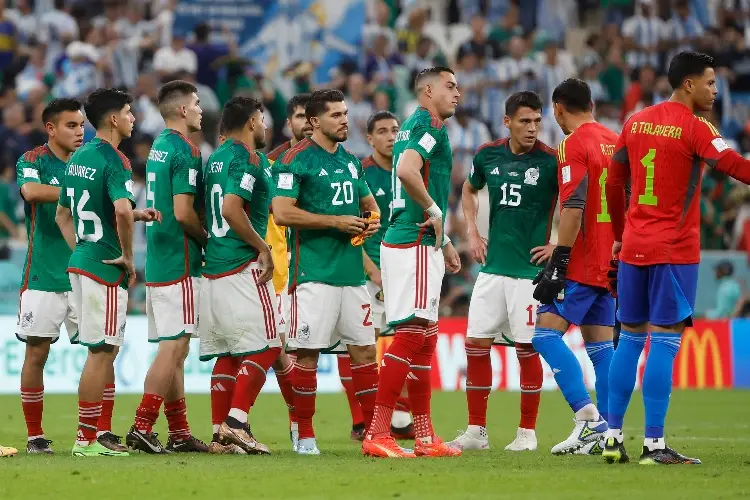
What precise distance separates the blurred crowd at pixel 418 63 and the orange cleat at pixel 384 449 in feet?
34.6

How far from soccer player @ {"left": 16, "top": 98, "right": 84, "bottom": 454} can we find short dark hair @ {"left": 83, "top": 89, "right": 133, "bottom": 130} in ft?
1.58

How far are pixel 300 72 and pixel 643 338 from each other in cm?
1531

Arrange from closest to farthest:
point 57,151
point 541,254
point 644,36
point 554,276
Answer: point 554,276
point 541,254
point 57,151
point 644,36

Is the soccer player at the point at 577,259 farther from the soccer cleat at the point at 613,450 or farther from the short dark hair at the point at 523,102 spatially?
the soccer cleat at the point at 613,450

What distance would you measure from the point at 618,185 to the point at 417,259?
1.59 metres

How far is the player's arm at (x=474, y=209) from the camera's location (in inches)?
444

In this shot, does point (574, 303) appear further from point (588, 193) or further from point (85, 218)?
point (85, 218)

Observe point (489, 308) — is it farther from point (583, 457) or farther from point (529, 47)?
point (529, 47)

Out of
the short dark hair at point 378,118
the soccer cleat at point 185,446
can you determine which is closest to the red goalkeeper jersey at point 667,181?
the soccer cleat at point 185,446

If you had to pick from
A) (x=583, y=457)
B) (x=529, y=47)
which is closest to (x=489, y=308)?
(x=583, y=457)

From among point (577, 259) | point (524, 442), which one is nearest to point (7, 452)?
point (524, 442)

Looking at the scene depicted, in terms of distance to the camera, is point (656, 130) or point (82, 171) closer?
point (656, 130)

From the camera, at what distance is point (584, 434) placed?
1026cm

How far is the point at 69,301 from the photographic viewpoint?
10.8 m
